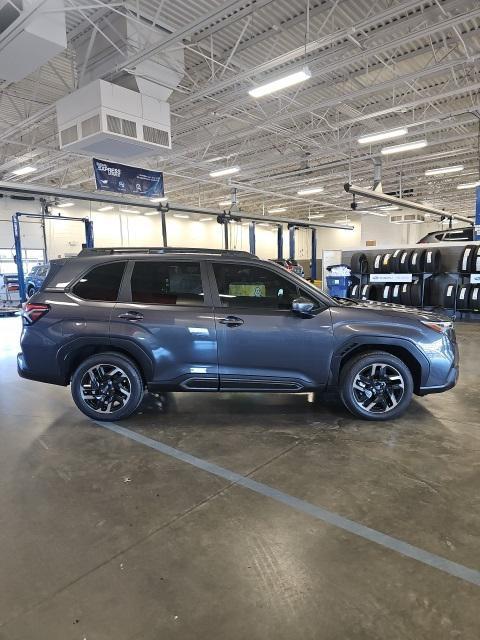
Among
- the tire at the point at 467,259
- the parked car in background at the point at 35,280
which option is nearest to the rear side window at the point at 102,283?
the tire at the point at 467,259

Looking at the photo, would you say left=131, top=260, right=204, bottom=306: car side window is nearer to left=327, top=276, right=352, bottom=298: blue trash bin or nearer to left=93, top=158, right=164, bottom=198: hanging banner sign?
left=327, top=276, right=352, bottom=298: blue trash bin

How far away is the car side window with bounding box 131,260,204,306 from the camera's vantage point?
12.3 feet

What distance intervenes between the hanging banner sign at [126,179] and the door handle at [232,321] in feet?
30.7

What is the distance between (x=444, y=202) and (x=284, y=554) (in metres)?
29.2

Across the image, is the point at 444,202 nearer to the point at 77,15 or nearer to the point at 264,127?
the point at 264,127

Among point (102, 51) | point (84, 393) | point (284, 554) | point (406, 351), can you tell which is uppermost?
point (102, 51)

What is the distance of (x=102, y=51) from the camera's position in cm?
692

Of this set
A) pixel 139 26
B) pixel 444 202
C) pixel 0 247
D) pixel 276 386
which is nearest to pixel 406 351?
pixel 276 386

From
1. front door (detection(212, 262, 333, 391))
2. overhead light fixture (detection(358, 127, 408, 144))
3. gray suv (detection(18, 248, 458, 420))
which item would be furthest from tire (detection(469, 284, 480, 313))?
front door (detection(212, 262, 333, 391))

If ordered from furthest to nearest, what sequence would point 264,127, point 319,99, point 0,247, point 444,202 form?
point 444,202 < point 0,247 < point 264,127 < point 319,99

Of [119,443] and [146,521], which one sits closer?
[146,521]

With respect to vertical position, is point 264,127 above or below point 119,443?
above

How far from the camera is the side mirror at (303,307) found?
3566 mm

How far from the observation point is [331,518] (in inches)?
93.0
